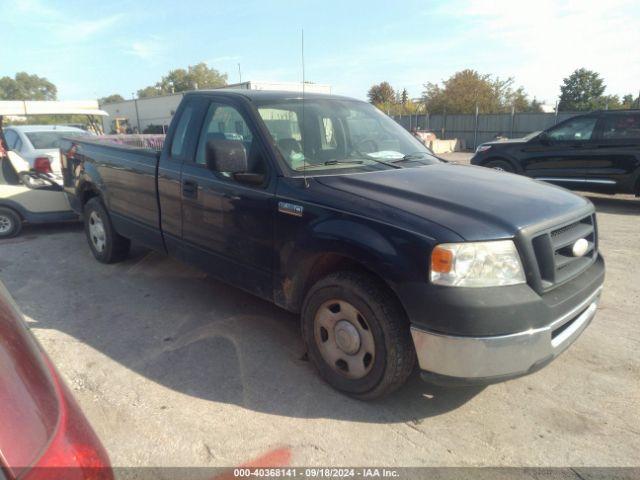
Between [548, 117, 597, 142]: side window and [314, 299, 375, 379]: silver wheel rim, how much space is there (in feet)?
27.6

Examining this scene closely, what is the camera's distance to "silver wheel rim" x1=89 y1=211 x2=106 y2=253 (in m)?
5.53

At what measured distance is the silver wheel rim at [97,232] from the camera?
5527 mm

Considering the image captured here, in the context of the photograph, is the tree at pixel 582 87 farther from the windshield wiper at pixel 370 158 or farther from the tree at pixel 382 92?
the windshield wiper at pixel 370 158

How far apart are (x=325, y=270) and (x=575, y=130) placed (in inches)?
329

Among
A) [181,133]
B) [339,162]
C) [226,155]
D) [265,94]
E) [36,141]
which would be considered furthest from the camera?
[36,141]

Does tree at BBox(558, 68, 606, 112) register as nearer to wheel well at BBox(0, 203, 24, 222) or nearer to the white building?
the white building

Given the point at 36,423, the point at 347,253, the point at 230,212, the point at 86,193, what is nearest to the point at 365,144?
the point at 230,212

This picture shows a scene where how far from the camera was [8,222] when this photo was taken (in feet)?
22.9

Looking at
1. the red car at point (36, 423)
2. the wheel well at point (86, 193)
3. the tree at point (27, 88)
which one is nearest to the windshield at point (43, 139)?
the wheel well at point (86, 193)

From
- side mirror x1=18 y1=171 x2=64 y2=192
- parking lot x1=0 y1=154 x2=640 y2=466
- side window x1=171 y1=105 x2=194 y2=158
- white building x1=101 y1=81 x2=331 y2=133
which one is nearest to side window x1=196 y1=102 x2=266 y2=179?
side window x1=171 y1=105 x2=194 y2=158

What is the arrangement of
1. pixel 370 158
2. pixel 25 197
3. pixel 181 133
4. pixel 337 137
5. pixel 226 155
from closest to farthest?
pixel 226 155, pixel 370 158, pixel 337 137, pixel 181 133, pixel 25 197

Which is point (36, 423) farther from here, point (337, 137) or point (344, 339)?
point (337, 137)

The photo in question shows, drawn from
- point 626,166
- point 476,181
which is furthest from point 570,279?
point 626,166

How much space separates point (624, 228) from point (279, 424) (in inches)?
272
